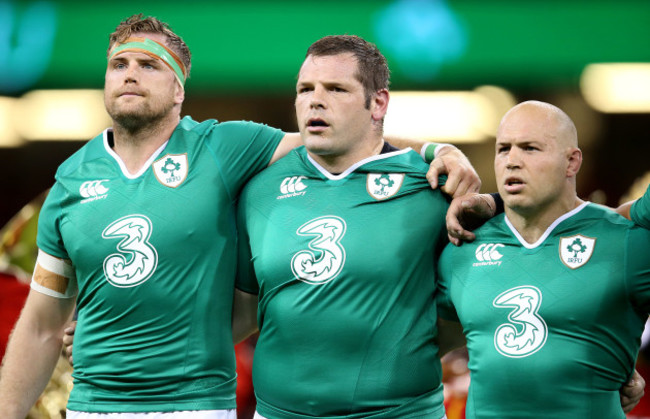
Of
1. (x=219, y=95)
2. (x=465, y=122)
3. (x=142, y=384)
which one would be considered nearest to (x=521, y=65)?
(x=465, y=122)

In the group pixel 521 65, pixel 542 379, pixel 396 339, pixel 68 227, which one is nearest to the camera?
pixel 542 379

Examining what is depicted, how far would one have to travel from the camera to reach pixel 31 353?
13.4ft

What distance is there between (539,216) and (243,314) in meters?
1.30

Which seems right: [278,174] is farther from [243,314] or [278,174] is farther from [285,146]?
[243,314]

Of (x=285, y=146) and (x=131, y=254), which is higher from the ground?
(x=285, y=146)

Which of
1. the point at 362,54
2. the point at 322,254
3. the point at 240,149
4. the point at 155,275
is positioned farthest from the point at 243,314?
the point at 362,54

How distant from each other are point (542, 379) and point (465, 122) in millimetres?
5674

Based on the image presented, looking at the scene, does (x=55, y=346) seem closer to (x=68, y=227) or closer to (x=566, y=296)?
(x=68, y=227)

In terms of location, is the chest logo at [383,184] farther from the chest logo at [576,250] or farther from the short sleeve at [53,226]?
the short sleeve at [53,226]

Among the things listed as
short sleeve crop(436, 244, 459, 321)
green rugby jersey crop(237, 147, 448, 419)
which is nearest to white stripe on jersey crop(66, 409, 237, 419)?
green rugby jersey crop(237, 147, 448, 419)

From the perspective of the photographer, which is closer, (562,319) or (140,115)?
(562,319)

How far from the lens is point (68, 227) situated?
392 centimetres

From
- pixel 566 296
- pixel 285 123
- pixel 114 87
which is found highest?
pixel 114 87

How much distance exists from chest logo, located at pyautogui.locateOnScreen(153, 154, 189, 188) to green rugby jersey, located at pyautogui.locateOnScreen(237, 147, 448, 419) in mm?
358
